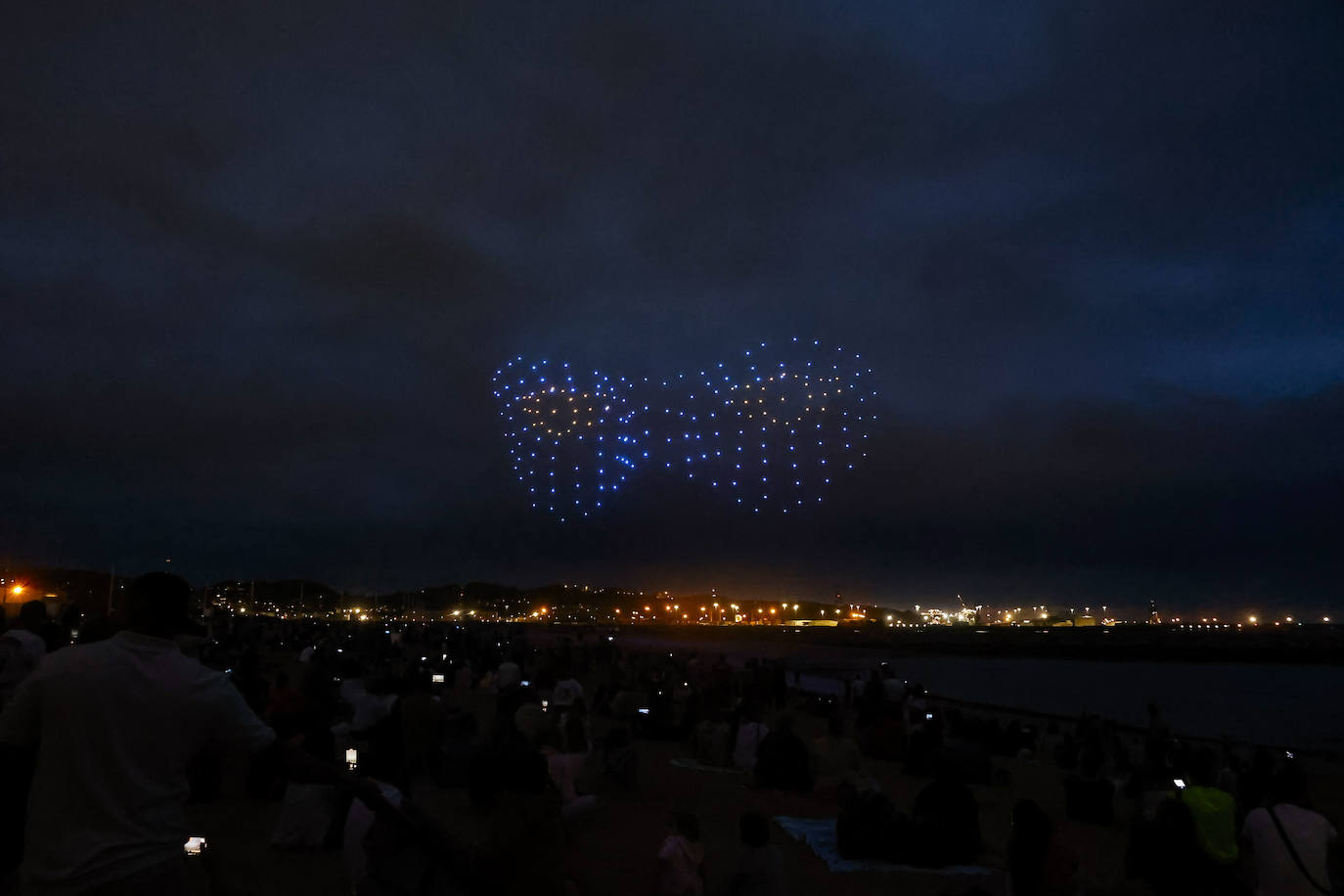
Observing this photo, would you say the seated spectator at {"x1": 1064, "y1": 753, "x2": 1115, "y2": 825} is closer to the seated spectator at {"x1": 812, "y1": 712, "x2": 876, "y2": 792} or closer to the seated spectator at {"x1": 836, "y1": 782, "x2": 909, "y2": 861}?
the seated spectator at {"x1": 812, "y1": 712, "x2": 876, "y2": 792}

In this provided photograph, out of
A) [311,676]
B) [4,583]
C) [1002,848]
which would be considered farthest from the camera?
[4,583]

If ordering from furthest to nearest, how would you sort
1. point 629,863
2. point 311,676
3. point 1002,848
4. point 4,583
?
point 4,583 → point 311,676 → point 1002,848 → point 629,863

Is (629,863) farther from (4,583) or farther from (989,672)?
(989,672)

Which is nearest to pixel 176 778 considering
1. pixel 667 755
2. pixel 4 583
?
pixel 667 755

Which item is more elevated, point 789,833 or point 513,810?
point 513,810

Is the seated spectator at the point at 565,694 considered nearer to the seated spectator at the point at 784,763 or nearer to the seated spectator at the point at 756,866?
the seated spectator at the point at 784,763

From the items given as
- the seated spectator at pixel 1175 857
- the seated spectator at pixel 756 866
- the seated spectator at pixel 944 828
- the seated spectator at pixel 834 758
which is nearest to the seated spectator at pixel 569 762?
the seated spectator at pixel 756 866
